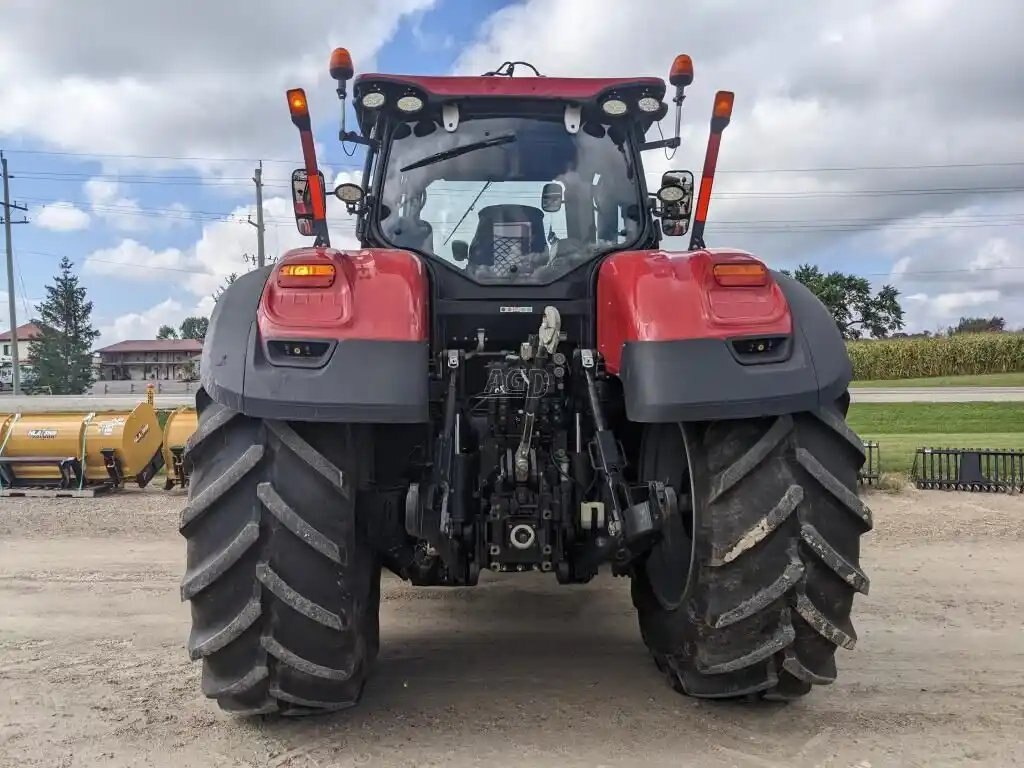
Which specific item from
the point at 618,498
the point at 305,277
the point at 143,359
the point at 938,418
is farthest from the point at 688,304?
the point at 143,359

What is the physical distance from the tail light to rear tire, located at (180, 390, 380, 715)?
45cm

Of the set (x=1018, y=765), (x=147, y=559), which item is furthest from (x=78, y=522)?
(x=1018, y=765)

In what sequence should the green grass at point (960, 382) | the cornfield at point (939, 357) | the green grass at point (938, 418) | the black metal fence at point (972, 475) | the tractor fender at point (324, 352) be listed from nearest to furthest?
1. the tractor fender at point (324, 352)
2. the black metal fence at point (972, 475)
3. the green grass at point (938, 418)
4. the green grass at point (960, 382)
5. the cornfield at point (939, 357)

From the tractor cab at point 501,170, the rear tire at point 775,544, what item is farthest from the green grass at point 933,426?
the rear tire at point 775,544

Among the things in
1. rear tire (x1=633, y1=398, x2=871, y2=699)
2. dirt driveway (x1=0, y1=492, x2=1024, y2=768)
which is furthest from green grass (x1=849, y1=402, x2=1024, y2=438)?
rear tire (x1=633, y1=398, x2=871, y2=699)

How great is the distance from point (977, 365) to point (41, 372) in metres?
48.0

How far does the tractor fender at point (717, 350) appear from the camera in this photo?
255 cm

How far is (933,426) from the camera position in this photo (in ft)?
50.0

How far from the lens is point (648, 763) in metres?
2.63

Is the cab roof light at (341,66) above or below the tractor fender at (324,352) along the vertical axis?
above

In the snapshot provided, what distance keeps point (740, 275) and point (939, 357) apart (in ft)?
134

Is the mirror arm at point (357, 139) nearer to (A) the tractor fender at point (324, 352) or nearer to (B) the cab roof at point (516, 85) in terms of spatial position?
(B) the cab roof at point (516, 85)

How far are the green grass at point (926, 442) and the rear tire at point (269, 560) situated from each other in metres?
8.48

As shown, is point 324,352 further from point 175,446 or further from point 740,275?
point 175,446
